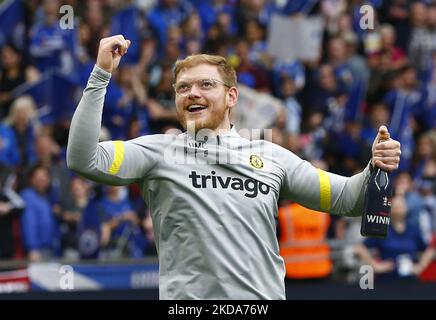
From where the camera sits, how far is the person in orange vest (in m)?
11.4

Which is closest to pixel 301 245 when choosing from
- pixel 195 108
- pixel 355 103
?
pixel 355 103

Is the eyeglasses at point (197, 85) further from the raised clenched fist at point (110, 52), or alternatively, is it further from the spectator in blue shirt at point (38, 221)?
the spectator in blue shirt at point (38, 221)

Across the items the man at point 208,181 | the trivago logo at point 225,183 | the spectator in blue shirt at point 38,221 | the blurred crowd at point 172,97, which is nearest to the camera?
the man at point 208,181

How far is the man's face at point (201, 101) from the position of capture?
5.25 metres

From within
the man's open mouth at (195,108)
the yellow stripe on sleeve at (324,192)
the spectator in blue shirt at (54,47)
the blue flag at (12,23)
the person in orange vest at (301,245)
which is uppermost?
the blue flag at (12,23)

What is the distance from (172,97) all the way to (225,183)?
26.2 ft

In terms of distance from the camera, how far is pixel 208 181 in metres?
5.14

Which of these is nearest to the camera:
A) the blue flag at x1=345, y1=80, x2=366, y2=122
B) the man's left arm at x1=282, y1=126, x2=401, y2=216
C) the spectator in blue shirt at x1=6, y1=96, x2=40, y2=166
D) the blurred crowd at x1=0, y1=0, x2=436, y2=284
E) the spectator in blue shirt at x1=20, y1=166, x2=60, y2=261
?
the man's left arm at x1=282, y1=126, x2=401, y2=216

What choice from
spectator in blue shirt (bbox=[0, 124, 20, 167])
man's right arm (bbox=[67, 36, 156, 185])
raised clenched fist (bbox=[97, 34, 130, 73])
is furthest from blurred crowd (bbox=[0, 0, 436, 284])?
raised clenched fist (bbox=[97, 34, 130, 73])

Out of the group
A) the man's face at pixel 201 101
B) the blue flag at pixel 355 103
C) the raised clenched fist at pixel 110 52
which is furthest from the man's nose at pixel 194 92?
the blue flag at pixel 355 103

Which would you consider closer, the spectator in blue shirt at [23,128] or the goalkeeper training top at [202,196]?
the goalkeeper training top at [202,196]

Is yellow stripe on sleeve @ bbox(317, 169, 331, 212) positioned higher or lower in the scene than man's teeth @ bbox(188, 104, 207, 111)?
lower

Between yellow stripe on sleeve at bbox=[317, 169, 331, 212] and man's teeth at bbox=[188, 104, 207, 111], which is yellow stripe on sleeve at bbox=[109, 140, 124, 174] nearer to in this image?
man's teeth at bbox=[188, 104, 207, 111]

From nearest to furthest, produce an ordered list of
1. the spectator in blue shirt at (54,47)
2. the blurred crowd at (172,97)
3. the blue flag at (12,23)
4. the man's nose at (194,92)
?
1. the man's nose at (194,92)
2. the blurred crowd at (172,97)
3. the spectator in blue shirt at (54,47)
4. the blue flag at (12,23)
